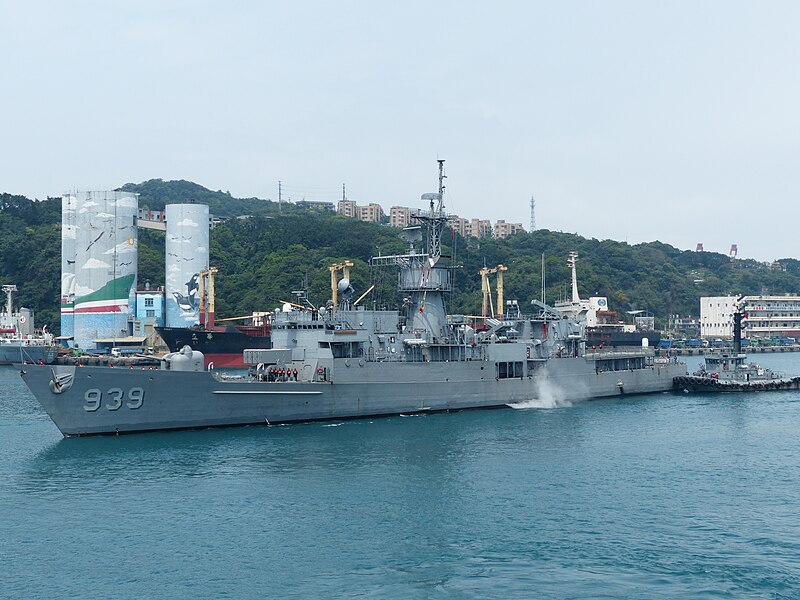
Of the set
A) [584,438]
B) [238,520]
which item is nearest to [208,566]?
[238,520]

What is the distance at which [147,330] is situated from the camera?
89500mm

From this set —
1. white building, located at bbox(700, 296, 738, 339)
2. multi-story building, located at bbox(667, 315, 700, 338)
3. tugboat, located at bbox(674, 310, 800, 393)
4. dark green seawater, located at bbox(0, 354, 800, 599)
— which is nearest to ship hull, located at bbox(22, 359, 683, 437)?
dark green seawater, located at bbox(0, 354, 800, 599)

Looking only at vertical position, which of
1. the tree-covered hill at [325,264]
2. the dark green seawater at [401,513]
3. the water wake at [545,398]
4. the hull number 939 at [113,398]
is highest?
the tree-covered hill at [325,264]

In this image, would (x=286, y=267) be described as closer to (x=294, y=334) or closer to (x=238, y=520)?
(x=294, y=334)

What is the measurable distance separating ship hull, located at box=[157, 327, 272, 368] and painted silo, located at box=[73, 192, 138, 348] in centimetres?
1596

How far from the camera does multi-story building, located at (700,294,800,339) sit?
433ft

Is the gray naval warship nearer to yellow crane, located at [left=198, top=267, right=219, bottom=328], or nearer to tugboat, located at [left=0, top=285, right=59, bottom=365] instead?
yellow crane, located at [left=198, top=267, right=219, bottom=328]

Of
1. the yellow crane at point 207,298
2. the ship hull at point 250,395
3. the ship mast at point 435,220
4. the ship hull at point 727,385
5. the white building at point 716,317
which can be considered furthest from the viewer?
the white building at point 716,317

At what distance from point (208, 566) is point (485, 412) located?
24.0 m

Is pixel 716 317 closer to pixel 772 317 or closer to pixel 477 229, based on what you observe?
pixel 772 317

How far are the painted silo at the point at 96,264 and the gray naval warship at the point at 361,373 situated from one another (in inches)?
1945

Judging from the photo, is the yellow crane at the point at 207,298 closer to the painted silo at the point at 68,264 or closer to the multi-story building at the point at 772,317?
the painted silo at the point at 68,264

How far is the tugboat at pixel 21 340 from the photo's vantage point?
264 feet

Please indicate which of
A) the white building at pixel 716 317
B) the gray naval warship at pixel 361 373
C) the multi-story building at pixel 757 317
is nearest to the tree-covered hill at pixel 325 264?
the white building at pixel 716 317
